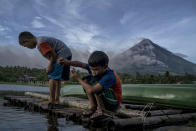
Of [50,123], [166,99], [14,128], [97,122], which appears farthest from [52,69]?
[166,99]

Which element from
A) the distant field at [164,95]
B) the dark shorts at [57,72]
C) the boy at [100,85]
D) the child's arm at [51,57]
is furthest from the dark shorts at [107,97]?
the distant field at [164,95]

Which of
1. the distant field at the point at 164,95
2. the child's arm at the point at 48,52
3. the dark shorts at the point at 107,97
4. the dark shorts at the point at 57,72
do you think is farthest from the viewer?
the distant field at the point at 164,95

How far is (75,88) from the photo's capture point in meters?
8.66

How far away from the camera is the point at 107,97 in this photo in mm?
2934

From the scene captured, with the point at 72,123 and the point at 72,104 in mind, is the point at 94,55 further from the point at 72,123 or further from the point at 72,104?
the point at 72,104

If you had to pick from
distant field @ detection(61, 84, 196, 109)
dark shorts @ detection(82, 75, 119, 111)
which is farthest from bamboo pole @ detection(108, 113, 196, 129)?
distant field @ detection(61, 84, 196, 109)

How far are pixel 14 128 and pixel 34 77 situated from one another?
12718 centimetres

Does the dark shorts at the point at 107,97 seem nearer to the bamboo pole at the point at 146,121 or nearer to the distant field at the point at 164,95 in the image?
the bamboo pole at the point at 146,121

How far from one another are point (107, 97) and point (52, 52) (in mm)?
1852

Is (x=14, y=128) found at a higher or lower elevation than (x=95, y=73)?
lower

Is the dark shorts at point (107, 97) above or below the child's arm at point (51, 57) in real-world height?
below

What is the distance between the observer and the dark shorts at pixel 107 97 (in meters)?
2.90

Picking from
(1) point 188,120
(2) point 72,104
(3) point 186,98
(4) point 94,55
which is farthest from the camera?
(2) point 72,104

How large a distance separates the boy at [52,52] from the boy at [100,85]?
4.10ft
